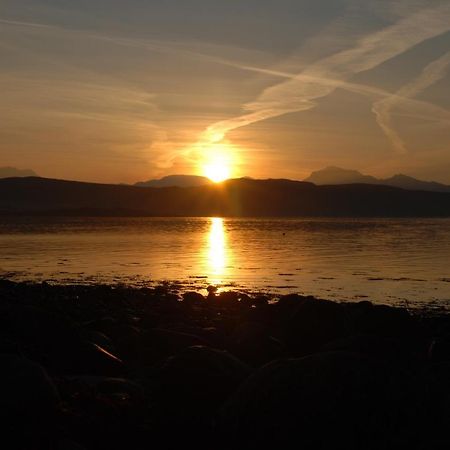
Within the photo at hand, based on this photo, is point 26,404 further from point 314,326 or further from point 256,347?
point 314,326

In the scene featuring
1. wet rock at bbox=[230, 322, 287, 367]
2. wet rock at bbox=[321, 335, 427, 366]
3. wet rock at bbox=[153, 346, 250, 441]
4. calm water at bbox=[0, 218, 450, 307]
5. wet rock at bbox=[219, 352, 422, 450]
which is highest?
wet rock at bbox=[321, 335, 427, 366]

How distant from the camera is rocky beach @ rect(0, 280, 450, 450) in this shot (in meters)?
5.29

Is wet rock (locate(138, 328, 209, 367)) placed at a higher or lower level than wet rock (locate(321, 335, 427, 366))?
lower

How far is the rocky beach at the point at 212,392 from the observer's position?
208 inches

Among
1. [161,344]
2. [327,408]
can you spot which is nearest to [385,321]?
[161,344]

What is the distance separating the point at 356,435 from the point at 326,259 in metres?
37.9

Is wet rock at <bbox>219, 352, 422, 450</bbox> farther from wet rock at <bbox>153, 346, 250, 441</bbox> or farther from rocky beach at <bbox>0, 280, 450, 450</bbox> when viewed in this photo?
wet rock at <bbox>153, 346, 250, 441</bbox>

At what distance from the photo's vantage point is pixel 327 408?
5.30m

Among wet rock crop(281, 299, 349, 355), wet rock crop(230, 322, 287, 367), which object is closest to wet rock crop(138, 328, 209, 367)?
wet rock crop(230, 322, 287, 367)

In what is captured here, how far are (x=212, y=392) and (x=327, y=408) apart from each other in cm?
206

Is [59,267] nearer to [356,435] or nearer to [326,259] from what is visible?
[326,259]

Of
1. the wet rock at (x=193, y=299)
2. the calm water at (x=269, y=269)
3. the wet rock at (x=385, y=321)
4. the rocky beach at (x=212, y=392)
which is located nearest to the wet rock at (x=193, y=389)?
the rocky beach at (x=212, y=392)

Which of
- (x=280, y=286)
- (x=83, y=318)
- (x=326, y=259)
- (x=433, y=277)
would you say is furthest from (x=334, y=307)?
(x=326, y=259)

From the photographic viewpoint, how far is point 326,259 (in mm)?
42656
